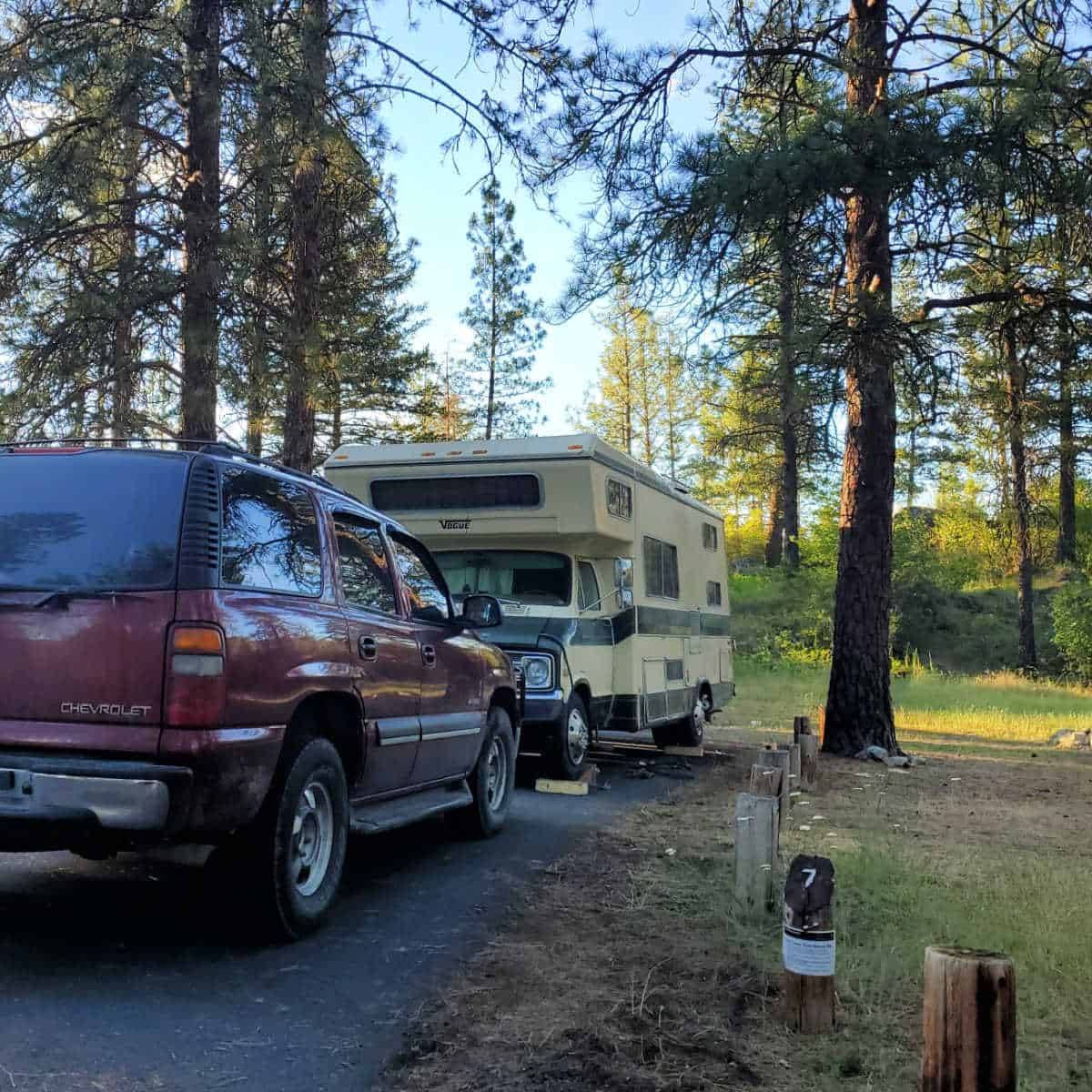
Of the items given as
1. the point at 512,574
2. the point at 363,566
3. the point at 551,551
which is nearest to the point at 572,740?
the point at 512,574

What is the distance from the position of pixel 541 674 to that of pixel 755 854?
427 centimetres

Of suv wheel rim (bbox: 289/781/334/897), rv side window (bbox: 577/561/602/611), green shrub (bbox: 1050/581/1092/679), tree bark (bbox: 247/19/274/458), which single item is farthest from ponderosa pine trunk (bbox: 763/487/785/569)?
suv wheel rim (bbox: 289/781/334/897)

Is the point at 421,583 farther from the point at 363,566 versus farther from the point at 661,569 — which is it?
the point at 661,569

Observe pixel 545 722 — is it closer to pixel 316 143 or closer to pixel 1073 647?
pixel 316 143

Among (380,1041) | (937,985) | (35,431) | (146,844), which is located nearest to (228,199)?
(35,431)

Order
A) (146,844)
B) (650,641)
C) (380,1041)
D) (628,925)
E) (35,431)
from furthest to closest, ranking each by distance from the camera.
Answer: (35,431) < (650,641) < (628,925) < (146,844) < (380,1041)

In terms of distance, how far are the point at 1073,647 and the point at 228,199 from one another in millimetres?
24589

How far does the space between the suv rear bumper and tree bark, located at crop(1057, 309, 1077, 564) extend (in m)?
8.54

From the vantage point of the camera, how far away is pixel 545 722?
32.7 feet

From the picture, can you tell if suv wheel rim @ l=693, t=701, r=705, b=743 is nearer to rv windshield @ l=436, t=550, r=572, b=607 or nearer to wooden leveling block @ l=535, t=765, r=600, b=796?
wooden leveling block @ l=535, t=765, r=600, b=796

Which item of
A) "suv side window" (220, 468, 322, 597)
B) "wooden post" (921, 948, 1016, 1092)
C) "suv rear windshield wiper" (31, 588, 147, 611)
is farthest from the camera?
"suv side window" (220, 468, 322, 597)

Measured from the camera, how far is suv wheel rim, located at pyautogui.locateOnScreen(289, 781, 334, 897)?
518 cm

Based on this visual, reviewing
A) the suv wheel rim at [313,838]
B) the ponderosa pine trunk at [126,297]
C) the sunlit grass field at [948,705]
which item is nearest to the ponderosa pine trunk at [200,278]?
the ponderosa pine trunk at [126,297]

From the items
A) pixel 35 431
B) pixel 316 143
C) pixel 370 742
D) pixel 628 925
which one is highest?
pixel 316 143
